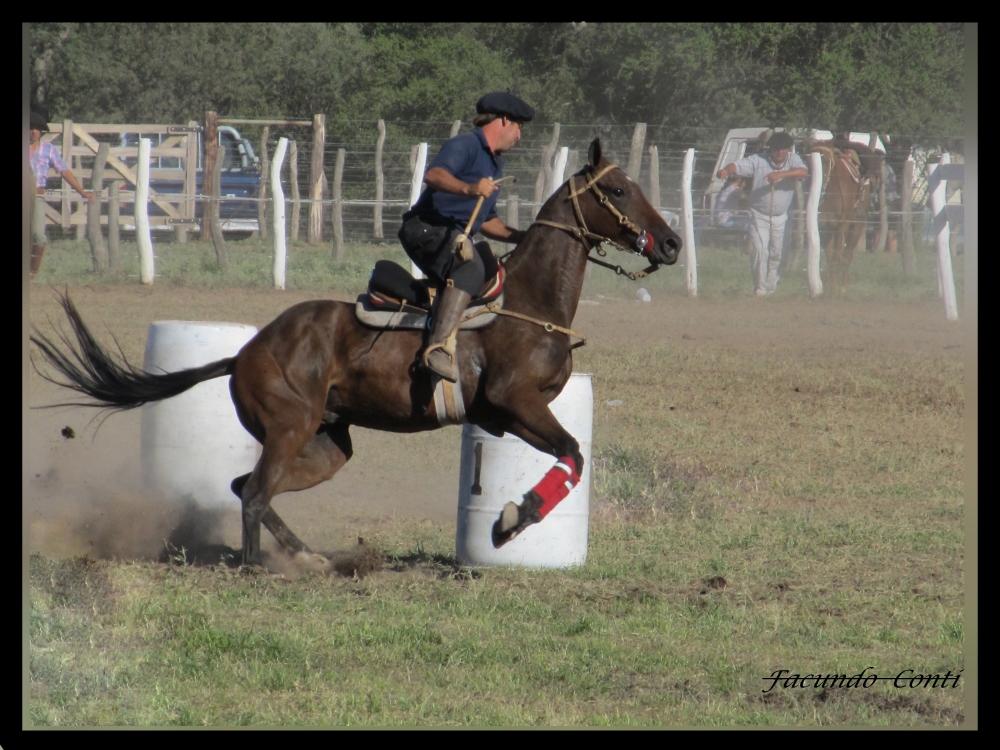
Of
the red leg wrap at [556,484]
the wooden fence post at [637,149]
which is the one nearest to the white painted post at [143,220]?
the wooden fence post at [637,149]

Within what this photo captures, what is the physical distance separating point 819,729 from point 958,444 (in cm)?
685

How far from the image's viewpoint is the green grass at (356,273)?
18.9 m

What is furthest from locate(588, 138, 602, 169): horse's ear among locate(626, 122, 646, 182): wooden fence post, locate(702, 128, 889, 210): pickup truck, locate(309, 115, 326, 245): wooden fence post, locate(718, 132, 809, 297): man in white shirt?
locate(702, 128, 889, 210): pickup truck

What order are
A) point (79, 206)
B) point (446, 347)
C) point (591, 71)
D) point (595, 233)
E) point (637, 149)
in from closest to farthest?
1. point (446, 347)
2. point (595, 233)
3. point (637, 149)
4. point (79, 206)
5. point (591, 71)

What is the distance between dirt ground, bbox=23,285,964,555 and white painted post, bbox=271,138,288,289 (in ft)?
1.47

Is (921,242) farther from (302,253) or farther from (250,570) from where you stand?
(250,570)

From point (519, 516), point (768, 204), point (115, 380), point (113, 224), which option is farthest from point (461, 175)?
point (768, 204)

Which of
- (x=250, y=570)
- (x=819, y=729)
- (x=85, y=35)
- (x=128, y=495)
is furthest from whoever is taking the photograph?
(x=85, y=35)

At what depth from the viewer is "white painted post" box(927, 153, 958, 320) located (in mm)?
18062

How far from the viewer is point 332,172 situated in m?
24.7

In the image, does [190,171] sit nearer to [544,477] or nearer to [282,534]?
[282,534]

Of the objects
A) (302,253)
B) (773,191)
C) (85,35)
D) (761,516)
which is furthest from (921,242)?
(85,35)

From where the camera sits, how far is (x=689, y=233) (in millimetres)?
19219

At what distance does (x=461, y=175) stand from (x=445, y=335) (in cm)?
92
